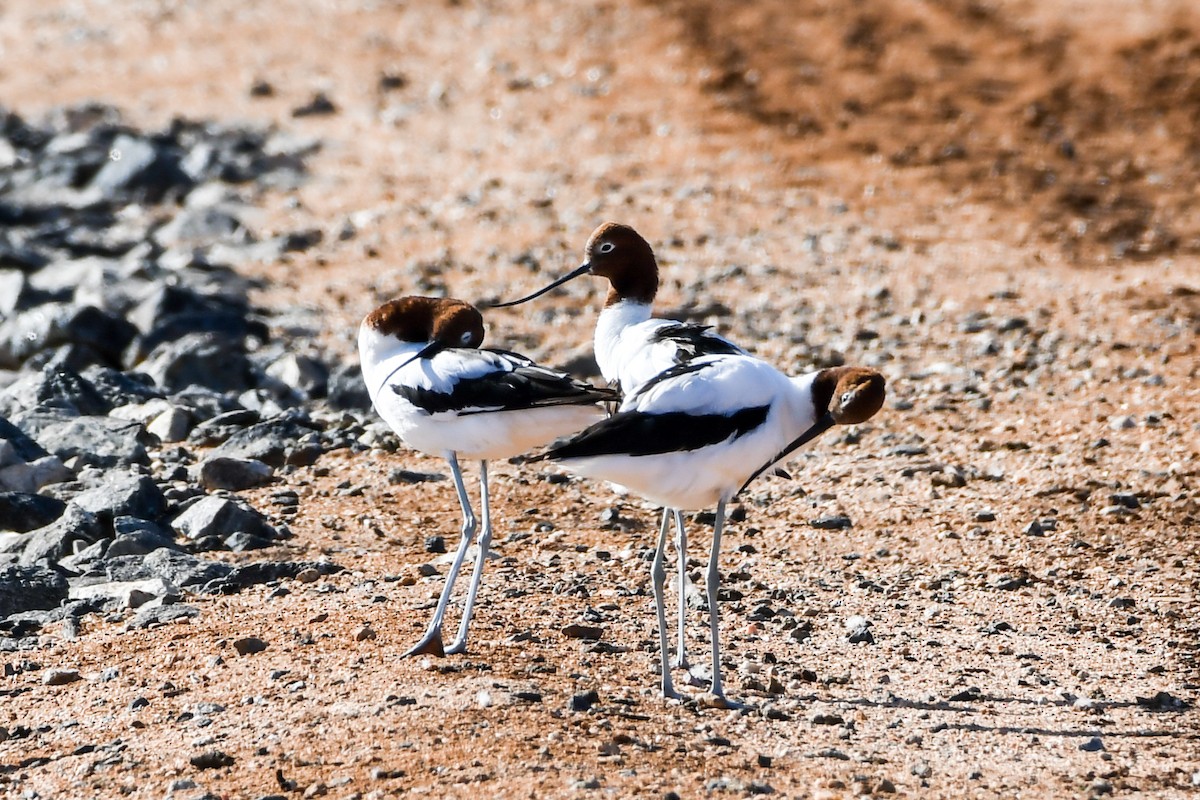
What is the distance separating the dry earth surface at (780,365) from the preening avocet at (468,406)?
379 mm

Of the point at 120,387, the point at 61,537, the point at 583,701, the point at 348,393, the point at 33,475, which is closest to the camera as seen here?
the point at 583,701

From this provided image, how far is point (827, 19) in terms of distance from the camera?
15.7 metres

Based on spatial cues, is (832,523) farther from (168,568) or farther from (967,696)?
(168,568)

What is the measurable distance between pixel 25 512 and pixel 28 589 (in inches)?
36.5

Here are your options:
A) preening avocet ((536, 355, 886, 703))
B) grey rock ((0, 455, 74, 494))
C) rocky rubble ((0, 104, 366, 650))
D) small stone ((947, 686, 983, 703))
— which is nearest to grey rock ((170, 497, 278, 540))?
rocky rubble ((0, 104, 366, 650))

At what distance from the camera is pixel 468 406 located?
18.1ft

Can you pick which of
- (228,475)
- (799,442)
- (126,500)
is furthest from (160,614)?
(799,442)

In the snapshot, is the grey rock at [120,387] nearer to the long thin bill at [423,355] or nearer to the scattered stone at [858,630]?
the long thin bill at [423,355]

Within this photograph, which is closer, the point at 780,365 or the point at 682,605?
the point at 682,605

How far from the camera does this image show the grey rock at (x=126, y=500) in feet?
22.8

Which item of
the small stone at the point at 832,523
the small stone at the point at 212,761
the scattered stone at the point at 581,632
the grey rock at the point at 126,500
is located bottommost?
the small stone at the point at 212,761

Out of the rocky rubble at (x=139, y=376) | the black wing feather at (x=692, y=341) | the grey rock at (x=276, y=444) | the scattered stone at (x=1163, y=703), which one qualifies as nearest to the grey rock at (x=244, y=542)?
the rocky rubble at (x=139, y=376)

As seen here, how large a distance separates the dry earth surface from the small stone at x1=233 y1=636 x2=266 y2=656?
0.07 meters

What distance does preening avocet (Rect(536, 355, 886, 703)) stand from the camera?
5051 mm
